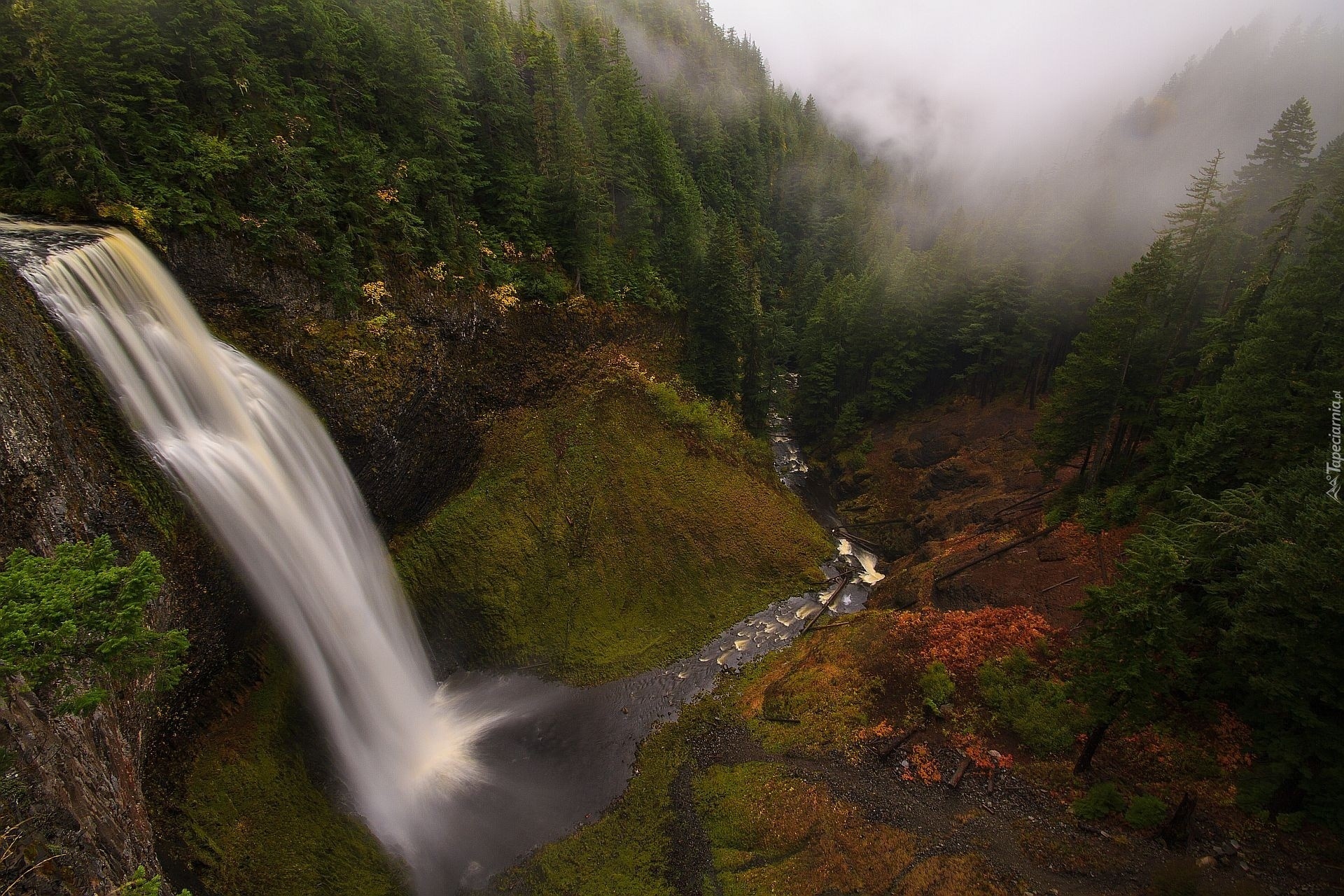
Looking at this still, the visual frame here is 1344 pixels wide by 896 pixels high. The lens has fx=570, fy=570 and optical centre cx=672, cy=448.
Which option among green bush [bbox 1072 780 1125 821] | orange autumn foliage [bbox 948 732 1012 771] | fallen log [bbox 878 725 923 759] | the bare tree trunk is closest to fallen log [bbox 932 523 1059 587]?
fallen log [bbox 878 725 923 759]

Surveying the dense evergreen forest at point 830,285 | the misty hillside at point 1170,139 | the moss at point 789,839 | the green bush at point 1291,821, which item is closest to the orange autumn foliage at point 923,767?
the moss at point 789,839

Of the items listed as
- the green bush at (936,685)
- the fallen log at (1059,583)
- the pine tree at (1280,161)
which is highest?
the pine tree at (1280,161)

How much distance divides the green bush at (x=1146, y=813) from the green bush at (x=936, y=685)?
6.10 m

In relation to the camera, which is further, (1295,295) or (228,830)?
(1295,295)

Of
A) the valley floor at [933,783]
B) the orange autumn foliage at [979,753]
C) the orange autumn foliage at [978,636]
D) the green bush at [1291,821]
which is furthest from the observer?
the orange autumn foliage at [978,636]

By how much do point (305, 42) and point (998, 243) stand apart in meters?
50.4

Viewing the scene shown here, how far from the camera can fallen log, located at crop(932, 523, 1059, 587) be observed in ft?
95.6

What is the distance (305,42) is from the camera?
2775 cm

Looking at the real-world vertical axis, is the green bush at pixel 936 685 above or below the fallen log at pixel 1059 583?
below

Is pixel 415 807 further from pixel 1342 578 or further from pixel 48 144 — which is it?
pixel 1342 578

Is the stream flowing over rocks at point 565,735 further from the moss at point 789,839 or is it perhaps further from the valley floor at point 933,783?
the moss at point 789,839

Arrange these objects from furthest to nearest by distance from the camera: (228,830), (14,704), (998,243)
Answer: (998,243)
(228,830)
(14,704)

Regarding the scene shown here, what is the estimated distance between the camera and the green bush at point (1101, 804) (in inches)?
620

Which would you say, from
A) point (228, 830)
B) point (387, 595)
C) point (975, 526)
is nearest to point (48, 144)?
point (387, 595)
